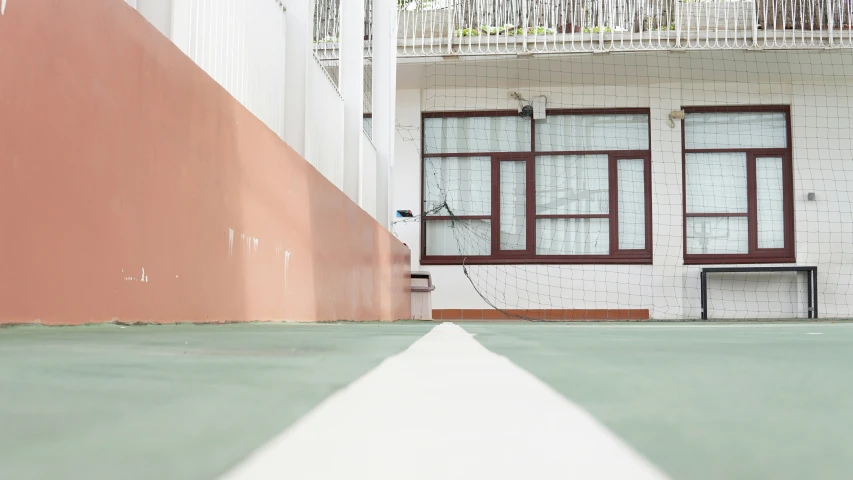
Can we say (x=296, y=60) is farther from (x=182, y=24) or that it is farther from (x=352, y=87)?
(x=352, y=87)

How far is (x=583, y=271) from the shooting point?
9047 mm

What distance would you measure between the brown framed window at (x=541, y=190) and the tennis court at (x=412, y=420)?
8309mm

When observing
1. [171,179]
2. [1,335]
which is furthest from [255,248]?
[1,335]

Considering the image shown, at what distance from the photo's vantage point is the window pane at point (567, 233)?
9.12m

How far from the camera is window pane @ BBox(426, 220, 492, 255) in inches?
362

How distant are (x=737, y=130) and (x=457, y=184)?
318cm

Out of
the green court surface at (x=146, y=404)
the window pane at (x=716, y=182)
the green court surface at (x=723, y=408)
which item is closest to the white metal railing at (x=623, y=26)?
the window pane at (x=716, y=182)

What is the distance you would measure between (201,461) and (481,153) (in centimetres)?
893

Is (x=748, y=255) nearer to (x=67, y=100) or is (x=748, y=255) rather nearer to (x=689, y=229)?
(x=689, y=229)

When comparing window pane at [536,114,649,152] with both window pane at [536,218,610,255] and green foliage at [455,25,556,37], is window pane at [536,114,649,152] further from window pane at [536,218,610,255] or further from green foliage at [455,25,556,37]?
green foliage at [455,25,556,37]

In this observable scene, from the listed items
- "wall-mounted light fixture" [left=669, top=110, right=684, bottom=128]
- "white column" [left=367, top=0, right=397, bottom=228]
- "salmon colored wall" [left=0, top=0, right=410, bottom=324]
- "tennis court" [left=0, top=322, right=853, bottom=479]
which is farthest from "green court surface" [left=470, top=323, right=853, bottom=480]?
"wall-mounted light fixture" [left=669, top=110, right=684, bottom=128]

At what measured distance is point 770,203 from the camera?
8961mm

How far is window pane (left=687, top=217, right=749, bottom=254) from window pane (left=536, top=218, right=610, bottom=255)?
946mm

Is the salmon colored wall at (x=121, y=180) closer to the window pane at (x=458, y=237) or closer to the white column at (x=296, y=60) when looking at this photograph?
the white column at (x=296, y=60)
